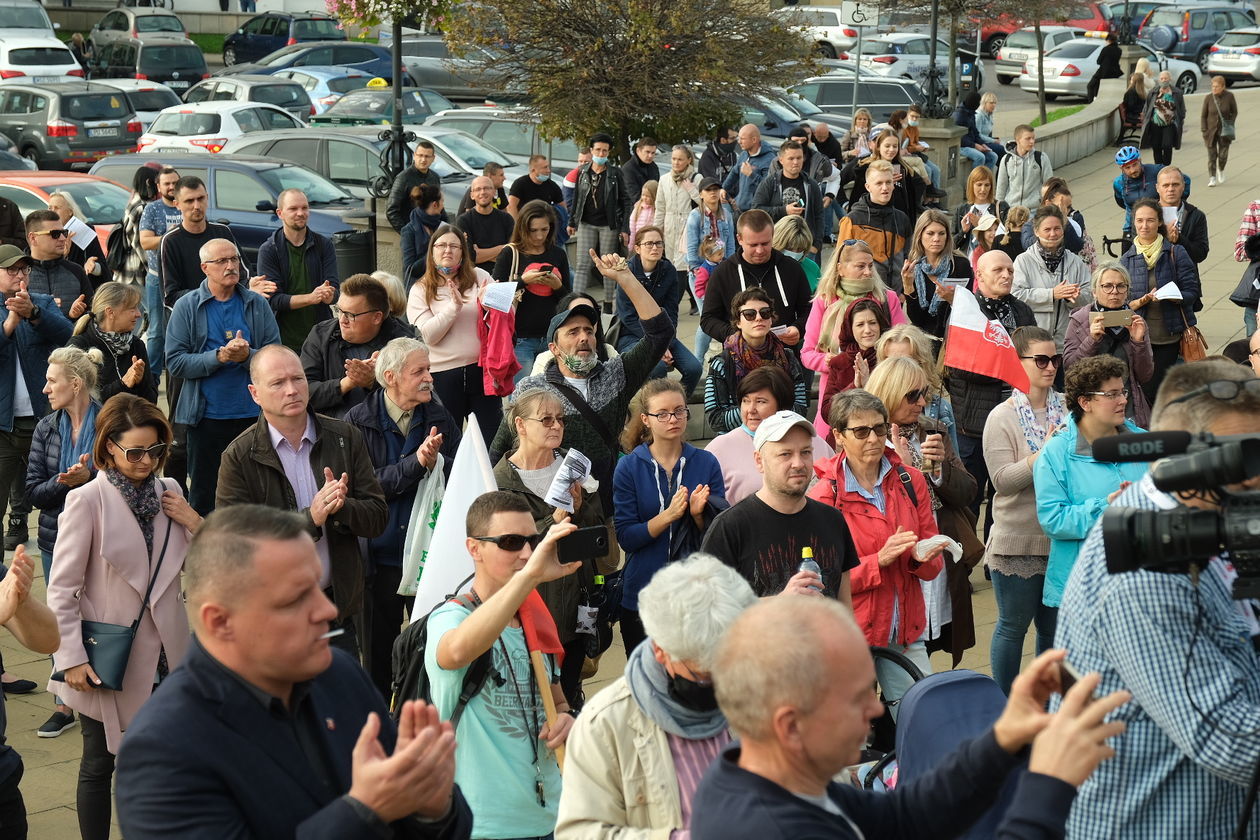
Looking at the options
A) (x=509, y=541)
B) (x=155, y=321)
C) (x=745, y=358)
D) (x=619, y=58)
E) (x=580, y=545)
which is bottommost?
(x=155, y=321)

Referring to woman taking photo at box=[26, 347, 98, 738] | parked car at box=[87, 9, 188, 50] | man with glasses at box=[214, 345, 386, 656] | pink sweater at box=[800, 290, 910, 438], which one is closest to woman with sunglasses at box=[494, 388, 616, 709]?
man with glasses at box=[214, 345, 386, 656]

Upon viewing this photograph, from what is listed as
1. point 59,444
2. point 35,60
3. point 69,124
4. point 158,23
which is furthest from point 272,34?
point 59,444

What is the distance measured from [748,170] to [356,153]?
210 inches

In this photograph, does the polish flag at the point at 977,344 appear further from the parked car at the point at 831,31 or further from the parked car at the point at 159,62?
the parked car at the point at 159,62

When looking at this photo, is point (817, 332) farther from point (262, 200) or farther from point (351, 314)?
point (262, 200)

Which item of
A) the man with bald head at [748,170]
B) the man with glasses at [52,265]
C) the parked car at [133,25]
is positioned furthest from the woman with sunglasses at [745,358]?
the parked car at [133,25]

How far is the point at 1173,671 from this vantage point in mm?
3121

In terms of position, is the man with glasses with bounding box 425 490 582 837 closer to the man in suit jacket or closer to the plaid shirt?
the man in suit jacket

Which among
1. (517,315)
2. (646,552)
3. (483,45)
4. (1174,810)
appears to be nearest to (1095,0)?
(483,45)

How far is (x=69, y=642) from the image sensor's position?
5.83 m

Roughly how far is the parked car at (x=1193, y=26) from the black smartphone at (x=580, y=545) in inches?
1569

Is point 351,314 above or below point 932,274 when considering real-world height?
above

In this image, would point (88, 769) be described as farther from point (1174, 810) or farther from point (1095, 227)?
point (1095, 227)

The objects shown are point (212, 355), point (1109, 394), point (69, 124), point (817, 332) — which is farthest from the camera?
point (69, 124)
